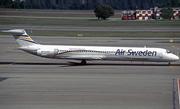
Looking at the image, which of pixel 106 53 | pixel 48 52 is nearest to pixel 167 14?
pixel 106 53

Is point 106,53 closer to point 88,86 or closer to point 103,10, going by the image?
point 88,86

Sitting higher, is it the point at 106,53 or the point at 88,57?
the point at 106,53

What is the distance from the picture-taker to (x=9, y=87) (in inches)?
901

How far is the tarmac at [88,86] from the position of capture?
18812 millimetres

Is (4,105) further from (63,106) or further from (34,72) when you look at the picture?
(34,72)

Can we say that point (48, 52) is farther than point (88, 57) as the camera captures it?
Yes

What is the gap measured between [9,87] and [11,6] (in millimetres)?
161429

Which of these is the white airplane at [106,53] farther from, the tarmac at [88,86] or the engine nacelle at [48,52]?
the tarmac at [88,86]

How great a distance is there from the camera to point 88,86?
76.8 ft

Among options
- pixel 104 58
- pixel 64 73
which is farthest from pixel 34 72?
pixel 104 58

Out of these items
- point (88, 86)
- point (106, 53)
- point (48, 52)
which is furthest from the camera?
point (48, 52)

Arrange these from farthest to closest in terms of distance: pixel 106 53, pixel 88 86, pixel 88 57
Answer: pixel 88 57 < pixel 106 53 < pixel 88 86

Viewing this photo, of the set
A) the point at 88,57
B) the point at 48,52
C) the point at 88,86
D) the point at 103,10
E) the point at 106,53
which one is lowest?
the point at 88,86

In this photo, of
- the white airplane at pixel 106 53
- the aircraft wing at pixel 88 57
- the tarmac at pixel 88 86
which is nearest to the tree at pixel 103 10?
the tarmac at pixel 88 86
